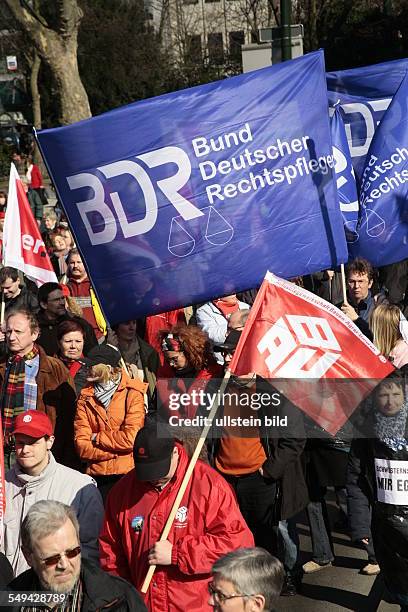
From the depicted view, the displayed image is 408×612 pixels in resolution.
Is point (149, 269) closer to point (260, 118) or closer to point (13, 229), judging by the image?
point (260, 118)

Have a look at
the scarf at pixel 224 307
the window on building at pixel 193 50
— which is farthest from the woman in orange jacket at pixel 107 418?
the window on building at pixel 193 50

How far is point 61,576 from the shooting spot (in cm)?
381

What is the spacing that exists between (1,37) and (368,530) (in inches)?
1735

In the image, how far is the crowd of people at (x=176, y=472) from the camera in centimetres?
391

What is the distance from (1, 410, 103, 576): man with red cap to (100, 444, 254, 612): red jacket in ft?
1.09

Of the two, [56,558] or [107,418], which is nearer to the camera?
[56,558]

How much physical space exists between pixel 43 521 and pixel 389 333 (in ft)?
9.98

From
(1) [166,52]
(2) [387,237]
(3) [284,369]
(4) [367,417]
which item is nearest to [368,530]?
(4) [367,417]

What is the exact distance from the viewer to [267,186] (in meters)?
6.21

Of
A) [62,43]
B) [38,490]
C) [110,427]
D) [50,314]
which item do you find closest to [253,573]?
[38,490]

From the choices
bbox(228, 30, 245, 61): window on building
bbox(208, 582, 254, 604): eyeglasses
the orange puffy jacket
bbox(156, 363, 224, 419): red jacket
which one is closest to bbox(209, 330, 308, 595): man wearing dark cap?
bbox(156, 363, 224, 419): red jacket

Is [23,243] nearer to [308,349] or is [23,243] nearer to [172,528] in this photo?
[308,349]

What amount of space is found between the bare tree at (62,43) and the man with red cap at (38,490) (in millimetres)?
17401

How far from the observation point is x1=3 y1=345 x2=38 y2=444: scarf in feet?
21.8
